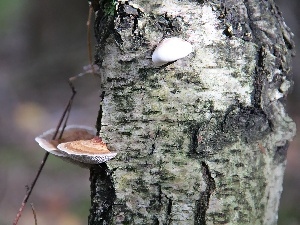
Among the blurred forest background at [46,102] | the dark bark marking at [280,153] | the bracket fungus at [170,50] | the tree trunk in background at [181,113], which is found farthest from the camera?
the blurred forest background at [46,102]

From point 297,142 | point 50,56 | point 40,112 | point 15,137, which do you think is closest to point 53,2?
point 50,56

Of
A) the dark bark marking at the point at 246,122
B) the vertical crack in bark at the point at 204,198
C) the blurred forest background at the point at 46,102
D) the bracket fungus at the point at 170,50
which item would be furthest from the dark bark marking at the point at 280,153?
the blurred forest background at the point at 46,102

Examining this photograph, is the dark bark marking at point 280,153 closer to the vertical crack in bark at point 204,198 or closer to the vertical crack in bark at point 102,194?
the vertical crack in bark at point 204,198

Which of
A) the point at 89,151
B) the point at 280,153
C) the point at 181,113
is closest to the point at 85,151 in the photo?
the point at 89,151

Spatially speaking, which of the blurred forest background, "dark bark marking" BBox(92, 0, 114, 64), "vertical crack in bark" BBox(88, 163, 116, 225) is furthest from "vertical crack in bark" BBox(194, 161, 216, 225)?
the blurred forest background

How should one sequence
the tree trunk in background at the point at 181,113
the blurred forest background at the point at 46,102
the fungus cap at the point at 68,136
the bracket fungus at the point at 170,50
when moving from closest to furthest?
1. the bracket fungus at the point at 170,50
2. the tree trunk in background at the point at 181,113
3. the fungus cap at the point at 68,136
4. the blurred forest background at the point at 46,102

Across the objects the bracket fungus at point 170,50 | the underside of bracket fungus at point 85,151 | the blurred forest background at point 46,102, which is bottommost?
the blurred forest background at point 46,102

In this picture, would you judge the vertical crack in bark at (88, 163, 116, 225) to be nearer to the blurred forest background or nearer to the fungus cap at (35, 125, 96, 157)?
the fungus cap at (35, 125, 96, 157)

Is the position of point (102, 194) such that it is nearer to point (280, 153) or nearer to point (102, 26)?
point (102, 26)
